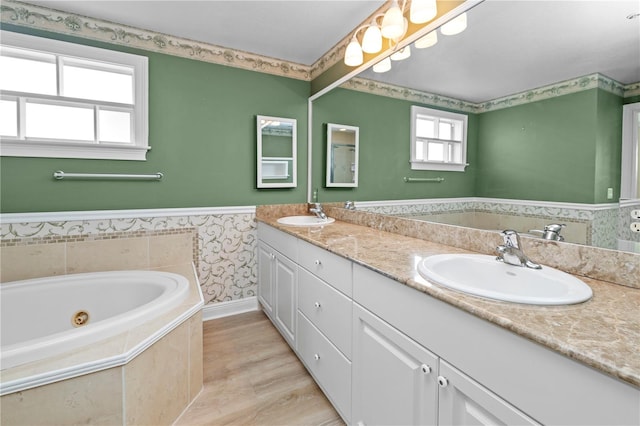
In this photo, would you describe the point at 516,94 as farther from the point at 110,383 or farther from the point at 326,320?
the point at 110,383

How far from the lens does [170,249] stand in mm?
2215

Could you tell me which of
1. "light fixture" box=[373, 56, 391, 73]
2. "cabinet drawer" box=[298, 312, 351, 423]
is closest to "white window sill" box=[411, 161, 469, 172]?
"light fixture" box=[373, 56, 391, 73]

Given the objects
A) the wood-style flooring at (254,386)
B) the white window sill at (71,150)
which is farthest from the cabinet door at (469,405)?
the white window sill at (71,150)

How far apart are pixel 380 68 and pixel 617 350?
5.79 feet

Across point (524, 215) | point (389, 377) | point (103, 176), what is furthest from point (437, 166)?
point (103, 176)

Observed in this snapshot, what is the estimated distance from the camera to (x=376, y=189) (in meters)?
1.91

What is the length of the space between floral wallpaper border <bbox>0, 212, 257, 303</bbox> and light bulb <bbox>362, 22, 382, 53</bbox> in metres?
1.56

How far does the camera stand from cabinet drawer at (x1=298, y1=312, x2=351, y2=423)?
1258 millimetres

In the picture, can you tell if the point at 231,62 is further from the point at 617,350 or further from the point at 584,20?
the point at 617,350

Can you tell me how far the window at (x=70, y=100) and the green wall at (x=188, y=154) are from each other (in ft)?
0.20

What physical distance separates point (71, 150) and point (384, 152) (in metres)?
2.04

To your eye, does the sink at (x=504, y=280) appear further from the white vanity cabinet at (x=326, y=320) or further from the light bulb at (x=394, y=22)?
the light bulb at (x=394, y=22)

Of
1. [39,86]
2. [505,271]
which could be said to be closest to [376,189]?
[505,271]

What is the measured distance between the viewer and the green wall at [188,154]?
5.99ft
